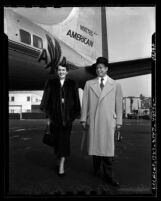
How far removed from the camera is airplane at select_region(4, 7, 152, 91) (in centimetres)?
308

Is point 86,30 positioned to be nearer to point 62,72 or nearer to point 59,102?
point 62,72

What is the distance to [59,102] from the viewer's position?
117 inches

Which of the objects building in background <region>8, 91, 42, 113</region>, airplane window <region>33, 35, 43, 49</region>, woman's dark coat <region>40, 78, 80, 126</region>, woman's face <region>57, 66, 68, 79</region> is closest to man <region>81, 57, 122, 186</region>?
woman's dark coat <region>40, 78, 80, 126</region>

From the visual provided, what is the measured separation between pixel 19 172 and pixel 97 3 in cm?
219

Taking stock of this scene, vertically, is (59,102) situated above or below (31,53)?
below

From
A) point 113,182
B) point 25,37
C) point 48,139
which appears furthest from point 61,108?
point 25,37

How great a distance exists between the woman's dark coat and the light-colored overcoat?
14 centimetres

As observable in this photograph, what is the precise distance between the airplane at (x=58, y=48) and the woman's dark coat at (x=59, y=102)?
289 mm

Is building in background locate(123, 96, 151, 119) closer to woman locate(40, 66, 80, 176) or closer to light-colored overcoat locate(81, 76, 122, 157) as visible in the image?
light-colored overcoat locate(81, 76, 122, 157)

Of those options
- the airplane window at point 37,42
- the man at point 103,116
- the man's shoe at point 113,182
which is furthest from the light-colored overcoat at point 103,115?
the airplane window at point 37,42

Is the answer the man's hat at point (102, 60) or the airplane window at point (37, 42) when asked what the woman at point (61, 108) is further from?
the airplane window at point (37, 42)

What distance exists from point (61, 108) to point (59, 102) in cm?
9

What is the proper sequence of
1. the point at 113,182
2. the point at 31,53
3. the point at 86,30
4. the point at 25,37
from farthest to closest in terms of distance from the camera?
1. the point at 25,37
2. the point at 31,53
3. the point at 86,30
4. the point at 113,182
